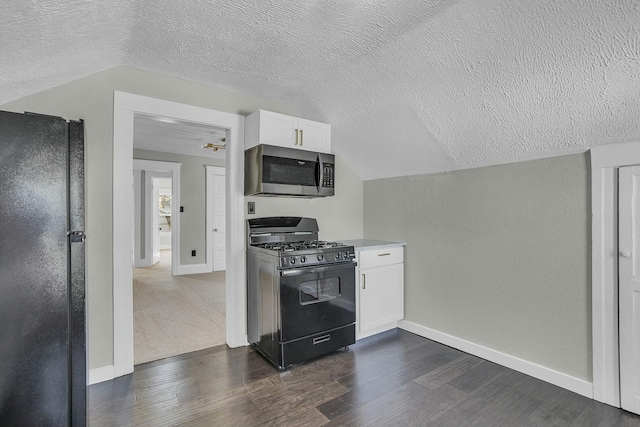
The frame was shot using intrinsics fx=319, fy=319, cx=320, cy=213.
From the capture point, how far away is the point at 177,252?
599 cm

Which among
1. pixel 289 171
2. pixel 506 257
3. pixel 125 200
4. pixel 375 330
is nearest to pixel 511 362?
pixel 506 257

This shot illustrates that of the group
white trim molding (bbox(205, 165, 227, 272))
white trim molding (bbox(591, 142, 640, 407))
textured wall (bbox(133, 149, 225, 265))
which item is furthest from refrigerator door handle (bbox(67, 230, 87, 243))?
white trim molding (bbox(205, 165, 227, 272))

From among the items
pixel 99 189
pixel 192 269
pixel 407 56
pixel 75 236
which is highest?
pixel 407 56

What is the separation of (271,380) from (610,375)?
2.17 m

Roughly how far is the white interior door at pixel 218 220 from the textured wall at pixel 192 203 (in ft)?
0.62

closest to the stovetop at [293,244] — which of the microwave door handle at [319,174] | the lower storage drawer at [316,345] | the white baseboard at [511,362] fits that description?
the microwave door handle at [319,174]

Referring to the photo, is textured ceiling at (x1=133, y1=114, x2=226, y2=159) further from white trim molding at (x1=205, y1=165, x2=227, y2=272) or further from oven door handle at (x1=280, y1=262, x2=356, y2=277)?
oven door handle at (x1=280, y1=262, x2=356, y2=277)

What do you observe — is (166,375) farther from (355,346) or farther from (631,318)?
(631,318)

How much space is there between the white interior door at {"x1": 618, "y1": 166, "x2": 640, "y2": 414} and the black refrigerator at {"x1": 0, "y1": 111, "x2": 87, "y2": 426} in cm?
284

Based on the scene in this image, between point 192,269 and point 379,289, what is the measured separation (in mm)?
4350

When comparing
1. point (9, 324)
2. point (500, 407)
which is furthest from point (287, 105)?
point (500, 407)

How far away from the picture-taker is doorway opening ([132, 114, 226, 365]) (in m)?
3.10

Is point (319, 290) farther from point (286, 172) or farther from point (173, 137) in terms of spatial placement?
point (173, 137)

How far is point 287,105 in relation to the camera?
125 inches
